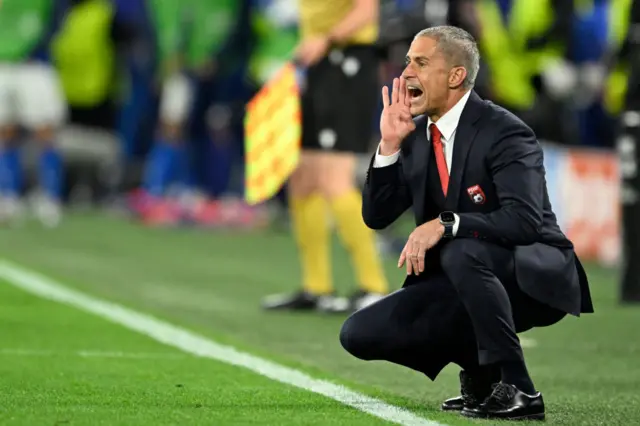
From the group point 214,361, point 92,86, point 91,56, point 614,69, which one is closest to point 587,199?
point 614,69

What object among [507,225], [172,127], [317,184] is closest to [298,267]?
[317,184]

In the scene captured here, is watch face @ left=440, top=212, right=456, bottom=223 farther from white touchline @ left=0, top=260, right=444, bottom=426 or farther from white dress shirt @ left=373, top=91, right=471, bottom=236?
white touchline @ left=0, top=260, right=444, bottom=426

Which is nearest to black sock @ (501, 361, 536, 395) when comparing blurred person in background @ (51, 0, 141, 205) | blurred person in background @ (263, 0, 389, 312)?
blurred person in background @ (263, 0, 389, 312)

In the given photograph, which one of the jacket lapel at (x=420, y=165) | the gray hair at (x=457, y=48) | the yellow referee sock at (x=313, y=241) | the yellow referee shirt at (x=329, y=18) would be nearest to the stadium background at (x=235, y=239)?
the yellow referee sock at (x=313, y=241)

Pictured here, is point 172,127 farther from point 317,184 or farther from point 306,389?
point 306,389

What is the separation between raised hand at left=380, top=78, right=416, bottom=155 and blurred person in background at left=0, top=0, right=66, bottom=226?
10.9 m

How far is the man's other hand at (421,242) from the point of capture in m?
6.41

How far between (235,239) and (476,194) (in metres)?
9.83

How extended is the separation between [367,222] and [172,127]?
11.4 m

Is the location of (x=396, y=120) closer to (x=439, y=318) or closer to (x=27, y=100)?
(x=439, y=318)

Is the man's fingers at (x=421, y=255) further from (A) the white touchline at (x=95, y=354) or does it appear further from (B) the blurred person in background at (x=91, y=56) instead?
(B) the blurred person in background at (x=91, y=56)

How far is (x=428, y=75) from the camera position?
6.55 metres

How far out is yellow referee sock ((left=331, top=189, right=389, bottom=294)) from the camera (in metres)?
10.5

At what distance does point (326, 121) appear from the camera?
1082cm
